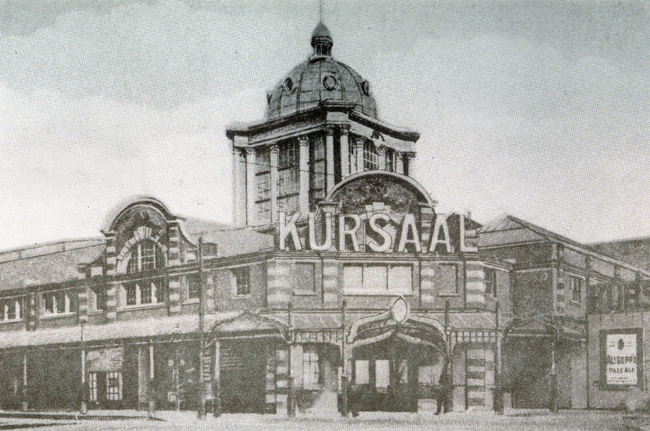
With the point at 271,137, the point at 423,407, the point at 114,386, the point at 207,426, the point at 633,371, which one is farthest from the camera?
the point at 271,137

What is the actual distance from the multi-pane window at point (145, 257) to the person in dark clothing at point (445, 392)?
39.0ft

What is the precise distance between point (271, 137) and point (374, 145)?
174 inches

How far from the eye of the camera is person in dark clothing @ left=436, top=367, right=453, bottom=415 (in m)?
29.4

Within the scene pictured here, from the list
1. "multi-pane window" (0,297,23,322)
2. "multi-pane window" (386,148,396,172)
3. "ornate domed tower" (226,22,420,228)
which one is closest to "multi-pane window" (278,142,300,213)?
"ornate domed tower" (226,22,420,228)

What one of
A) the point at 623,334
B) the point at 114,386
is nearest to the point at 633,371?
the point at 623,334

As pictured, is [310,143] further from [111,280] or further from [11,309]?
[11,309]

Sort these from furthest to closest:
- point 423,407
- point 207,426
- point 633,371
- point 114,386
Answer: point 114,386
point 633,371
point 423,407
point 207,426

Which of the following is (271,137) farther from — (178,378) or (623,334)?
(623,334)

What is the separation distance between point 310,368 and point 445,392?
4749 millimetres

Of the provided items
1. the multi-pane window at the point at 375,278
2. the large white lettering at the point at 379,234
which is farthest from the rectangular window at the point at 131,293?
the large white lettering at the point at 379,234

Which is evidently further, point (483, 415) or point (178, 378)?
point (178, 378)

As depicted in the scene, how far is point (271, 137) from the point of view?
4012 cm

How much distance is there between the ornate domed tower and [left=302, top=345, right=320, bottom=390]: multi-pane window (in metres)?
→ 8.29

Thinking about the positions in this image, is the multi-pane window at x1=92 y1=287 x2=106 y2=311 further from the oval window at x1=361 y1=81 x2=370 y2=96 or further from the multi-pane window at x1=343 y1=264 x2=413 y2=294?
the oval window at x1=361 y1=81 x2=370 y2=96
